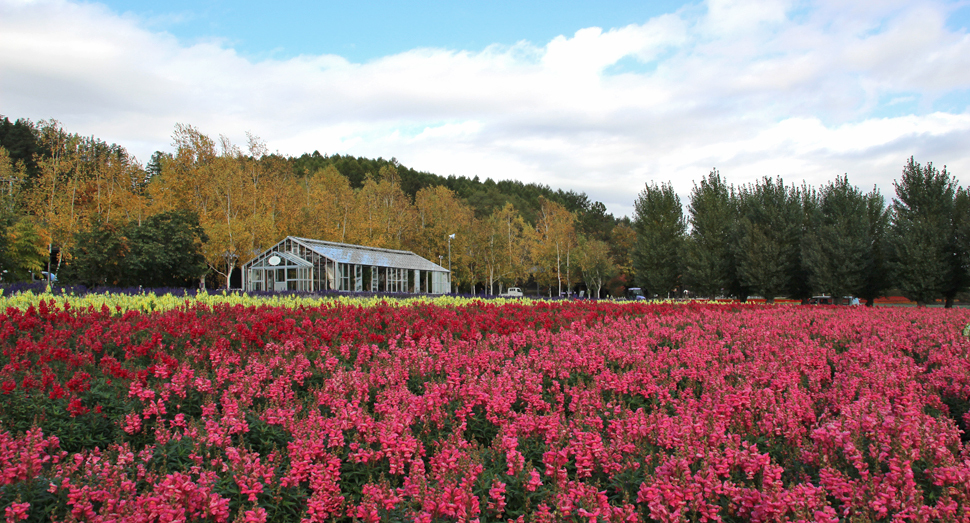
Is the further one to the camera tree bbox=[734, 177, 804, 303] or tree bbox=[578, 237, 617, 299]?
tree bbox=[578, 237, 617, 299]

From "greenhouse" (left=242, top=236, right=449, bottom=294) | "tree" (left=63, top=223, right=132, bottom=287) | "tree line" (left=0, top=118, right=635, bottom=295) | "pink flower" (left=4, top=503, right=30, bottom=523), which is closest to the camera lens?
"pink flower" (left=4, top=503, right=30, bottom=523)

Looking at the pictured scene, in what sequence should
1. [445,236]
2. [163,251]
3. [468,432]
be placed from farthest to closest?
1. [445,236]
2. [163,251]
3. [468,432]

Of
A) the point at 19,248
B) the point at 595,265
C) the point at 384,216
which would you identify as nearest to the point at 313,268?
the point at 19,248

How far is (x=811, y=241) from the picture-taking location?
2706cm

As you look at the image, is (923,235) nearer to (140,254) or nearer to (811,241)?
(811,241)

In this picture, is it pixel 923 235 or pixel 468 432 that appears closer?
pixel 468 432

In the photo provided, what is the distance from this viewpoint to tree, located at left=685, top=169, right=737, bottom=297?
29703 millimetres

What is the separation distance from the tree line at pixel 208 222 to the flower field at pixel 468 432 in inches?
706

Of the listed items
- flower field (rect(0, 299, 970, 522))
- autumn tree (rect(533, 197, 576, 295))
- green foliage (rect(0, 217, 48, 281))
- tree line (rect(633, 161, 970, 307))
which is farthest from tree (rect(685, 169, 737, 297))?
green foliage (rect(0, 217, 48, 281))

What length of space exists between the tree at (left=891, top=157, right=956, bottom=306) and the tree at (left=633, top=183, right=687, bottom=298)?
10174 mm

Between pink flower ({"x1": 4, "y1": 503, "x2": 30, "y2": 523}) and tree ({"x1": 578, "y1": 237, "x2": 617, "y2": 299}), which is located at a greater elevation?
tree ({"x1": 578, "y1": 237, "x2": 617, "y2": 299})

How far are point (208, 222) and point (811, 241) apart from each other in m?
33.8

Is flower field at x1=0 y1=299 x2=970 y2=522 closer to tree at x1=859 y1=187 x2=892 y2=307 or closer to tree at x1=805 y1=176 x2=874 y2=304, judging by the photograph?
tree at x1=805 y1=176 x2=874 y2=304

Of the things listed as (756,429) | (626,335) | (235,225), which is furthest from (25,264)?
A: (756,429)
